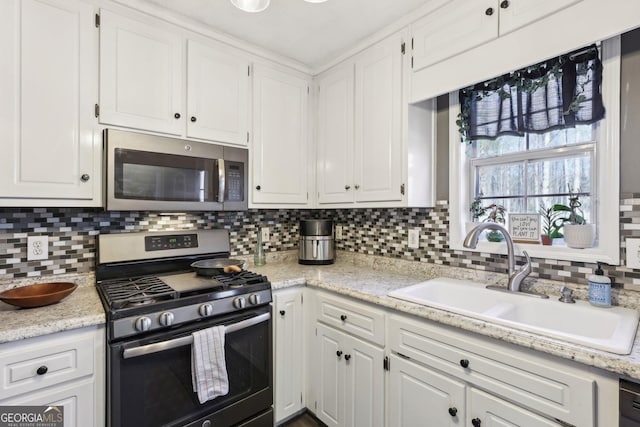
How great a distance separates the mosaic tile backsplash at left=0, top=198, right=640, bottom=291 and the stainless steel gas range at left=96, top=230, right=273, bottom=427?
11cm

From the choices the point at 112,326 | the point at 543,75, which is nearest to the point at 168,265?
the point at 112,326

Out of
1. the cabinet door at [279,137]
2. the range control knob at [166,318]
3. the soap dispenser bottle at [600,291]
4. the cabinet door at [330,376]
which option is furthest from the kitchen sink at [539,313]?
the cabinet door at [279,137]

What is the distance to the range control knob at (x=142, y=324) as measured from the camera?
128 centimetres

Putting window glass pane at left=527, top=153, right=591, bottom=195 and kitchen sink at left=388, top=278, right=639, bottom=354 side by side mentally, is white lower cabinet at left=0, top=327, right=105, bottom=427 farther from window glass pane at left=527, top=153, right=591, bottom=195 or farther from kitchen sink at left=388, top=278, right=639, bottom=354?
window glass pane at left=527, top=153, right=591, bottom=195

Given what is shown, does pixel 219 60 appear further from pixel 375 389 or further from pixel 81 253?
pixel 375 389

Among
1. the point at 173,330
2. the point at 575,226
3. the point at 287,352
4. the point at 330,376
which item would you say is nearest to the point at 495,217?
the point at 575,226

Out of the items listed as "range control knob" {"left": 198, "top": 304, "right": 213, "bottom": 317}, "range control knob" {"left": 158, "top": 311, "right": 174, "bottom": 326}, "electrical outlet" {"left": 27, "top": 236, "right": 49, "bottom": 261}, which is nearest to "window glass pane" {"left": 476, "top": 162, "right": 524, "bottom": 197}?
"range control knob" {"left": 198, "top": 304, "right": 213, "bottom": 317}

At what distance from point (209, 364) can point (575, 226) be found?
5.79 feet

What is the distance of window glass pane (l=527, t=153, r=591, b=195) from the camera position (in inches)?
58.5

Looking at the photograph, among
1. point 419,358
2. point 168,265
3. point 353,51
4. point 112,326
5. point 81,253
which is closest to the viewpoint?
point 112,326

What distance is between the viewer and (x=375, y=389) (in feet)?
5.11

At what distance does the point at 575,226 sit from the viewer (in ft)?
4.62

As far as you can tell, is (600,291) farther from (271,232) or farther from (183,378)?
(271,232)

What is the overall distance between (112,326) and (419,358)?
1.27m
